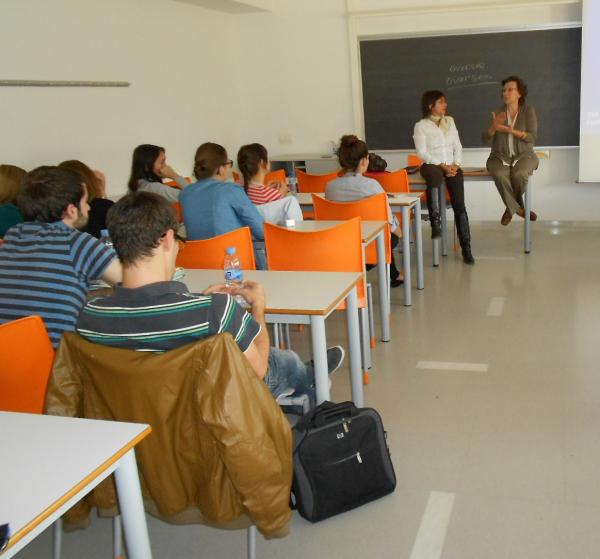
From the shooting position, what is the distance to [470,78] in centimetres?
740

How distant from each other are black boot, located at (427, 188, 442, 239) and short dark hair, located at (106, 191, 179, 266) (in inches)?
167

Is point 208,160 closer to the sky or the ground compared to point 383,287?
closer to the sky

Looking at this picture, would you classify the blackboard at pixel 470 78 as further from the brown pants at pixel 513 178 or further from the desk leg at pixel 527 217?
the desk leg at pixel 527 217

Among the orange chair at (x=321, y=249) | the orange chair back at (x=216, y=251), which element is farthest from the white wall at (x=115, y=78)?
the orange chair at (x=321, y=249)

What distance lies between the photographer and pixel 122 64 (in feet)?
20.3

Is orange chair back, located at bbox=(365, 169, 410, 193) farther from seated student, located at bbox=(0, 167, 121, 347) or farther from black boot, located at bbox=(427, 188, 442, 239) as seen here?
seated student, located at bbox=(0, 167, 121, 347)

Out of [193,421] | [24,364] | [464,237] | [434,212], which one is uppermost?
[24,364]

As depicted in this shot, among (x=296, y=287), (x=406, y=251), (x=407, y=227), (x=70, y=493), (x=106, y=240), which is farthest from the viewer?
(x=406, y=251)

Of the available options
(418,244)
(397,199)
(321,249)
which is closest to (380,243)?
(321,249)

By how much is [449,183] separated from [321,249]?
9.61 feet

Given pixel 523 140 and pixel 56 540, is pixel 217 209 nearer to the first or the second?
pixel 56 540

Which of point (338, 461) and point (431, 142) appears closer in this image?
point (338, 461)

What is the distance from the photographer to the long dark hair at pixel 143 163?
512 cm

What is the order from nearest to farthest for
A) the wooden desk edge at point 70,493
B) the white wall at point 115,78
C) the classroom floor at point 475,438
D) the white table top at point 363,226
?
the wooden desk edge at point 70,493 < the classroom floor at point 475,438 < the white table top at point 363,226 < the white wall at point 115,78
